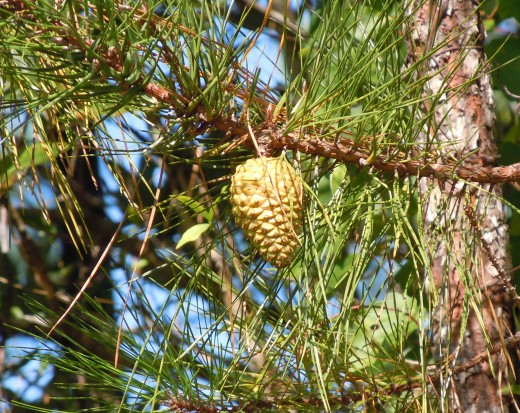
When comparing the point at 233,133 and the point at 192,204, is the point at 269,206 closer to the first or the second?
the point at 233,133

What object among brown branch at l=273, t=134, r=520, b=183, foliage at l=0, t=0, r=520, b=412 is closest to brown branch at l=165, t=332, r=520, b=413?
foliage at l=0, t=0, r=520, b=412

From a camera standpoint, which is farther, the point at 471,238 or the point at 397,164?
the point at 471,238

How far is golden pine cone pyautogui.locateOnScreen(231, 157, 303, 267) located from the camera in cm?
61

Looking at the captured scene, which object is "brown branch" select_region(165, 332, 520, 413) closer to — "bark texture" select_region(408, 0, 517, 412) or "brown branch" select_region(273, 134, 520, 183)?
"bark texture" select_region(408, 0, 517, 412)

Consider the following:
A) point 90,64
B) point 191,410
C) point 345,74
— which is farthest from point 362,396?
point 90,64

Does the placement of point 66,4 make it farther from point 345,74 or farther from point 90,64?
point 345,74

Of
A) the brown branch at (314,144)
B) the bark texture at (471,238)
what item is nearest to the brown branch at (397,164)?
the brown branch at (314,144)

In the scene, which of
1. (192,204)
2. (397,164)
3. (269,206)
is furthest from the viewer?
(192,204)

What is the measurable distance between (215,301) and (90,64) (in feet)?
1.05

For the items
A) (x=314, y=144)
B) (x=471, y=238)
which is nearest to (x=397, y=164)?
(x=314, y=144)

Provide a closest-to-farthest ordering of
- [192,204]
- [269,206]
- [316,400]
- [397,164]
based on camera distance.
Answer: [269,206], [397,164], [316,400], [192,204]

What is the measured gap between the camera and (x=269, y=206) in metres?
0.61

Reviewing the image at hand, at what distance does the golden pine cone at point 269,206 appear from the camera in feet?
2.01

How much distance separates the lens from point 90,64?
578 millimetres
